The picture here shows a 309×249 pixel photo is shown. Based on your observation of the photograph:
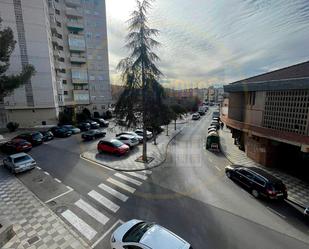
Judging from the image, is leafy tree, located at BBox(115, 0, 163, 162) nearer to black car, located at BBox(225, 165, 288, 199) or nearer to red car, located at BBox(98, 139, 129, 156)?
red car, located at BBox(98, 139, 129, 156)

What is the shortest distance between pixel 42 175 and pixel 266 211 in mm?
15456

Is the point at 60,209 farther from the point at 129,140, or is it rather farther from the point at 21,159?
the point at 129,140

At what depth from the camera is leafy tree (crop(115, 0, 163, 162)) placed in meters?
14.3

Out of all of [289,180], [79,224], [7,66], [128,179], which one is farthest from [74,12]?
[289,180]

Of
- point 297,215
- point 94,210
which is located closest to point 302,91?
point 297,215

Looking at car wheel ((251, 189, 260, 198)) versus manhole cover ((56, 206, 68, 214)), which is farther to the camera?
car wheel ((251, 189, 260, 198))

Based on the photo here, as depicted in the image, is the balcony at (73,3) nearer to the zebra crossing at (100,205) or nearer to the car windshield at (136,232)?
the zebra crossing at (100,205)

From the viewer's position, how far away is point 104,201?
10102 millimetres

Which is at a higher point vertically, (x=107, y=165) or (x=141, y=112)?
(x=141, y=112)

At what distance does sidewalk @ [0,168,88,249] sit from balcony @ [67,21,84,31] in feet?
136

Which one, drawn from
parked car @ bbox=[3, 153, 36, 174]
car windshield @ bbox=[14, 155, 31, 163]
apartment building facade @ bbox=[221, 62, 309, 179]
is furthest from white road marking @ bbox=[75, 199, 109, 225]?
apartment building facade @ bbox=[221, 62, 309, 179]

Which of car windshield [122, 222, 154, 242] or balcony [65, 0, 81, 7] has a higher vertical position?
balcony [65, 0, 81, 7]

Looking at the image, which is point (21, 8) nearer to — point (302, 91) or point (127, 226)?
point (127, 226)

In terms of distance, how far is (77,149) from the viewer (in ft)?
67.7
